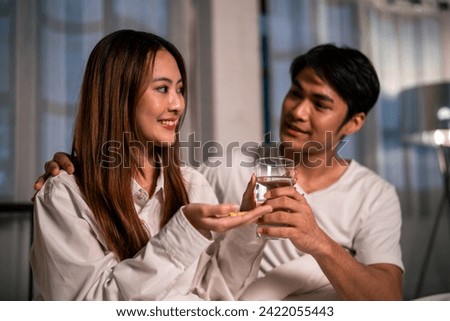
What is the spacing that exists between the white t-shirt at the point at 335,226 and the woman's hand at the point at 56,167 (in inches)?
12.9

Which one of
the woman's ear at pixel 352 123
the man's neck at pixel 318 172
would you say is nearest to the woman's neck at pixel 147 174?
the man's neck at pixel 318 172

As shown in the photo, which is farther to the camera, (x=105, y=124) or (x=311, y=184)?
(x=311, y=184)

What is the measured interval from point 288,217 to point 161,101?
29 cm

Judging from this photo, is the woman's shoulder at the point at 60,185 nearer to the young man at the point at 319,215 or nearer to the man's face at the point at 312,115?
the young man at the point at 319,215

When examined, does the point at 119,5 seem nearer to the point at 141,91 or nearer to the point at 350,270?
the point at 141,91

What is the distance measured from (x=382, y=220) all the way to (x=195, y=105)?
591 millimetres

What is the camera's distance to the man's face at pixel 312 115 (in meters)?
1.15

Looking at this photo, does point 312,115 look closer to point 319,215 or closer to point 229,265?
point 319,215

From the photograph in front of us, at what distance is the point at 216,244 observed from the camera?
0.97 metres

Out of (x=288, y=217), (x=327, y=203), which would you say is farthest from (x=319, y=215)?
(x=288, y=217)

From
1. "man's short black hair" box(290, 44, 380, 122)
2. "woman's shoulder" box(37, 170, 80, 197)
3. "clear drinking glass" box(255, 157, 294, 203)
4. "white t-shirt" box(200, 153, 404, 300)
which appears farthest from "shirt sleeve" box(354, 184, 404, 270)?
"woman's shoulder" box(37, 170, 80, 197)

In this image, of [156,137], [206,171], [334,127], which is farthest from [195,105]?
[156,137]

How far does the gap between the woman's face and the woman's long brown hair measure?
0.01m

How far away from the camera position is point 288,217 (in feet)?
2.56
